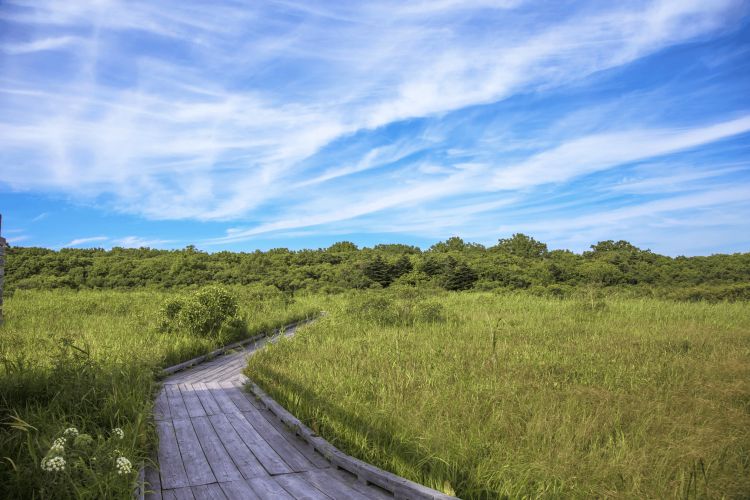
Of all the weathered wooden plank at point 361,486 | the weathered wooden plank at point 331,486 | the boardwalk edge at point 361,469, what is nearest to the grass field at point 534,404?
the boardwalk edge at point 361,469

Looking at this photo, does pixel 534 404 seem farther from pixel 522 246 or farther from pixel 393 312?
pixel 522 246

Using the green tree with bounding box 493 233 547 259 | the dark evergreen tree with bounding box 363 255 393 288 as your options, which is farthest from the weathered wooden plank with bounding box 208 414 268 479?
the green tree with bounding box 493 233 547 259

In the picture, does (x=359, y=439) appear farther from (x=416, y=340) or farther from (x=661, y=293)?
(x=661, y=293)

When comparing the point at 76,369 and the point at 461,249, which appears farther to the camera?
the point at 461,249

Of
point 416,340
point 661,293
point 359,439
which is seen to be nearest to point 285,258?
point 661,293

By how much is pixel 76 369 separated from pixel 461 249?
121ft

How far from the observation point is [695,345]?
9469 millimetres

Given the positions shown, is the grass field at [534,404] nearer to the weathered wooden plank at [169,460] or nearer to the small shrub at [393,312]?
the weathered wooden plank at [169,460]

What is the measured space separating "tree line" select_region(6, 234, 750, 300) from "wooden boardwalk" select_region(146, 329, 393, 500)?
21904 mm

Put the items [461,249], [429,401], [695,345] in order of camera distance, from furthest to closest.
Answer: [461,249]
[695,345]
[429,401]

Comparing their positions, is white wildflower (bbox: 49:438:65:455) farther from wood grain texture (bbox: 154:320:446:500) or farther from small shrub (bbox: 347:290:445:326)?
small shrub (bbox: 347:290:445:326)

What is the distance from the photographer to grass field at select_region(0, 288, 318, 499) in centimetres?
352

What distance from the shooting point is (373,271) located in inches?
1264

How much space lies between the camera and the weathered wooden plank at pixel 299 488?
3.70m
